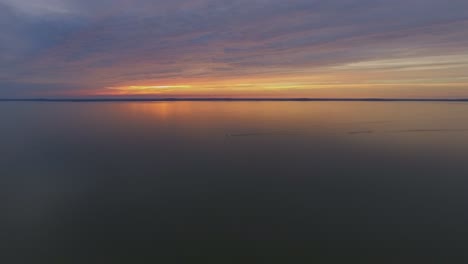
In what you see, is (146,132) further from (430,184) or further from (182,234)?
(430,184)

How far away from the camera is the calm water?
20.5 feet

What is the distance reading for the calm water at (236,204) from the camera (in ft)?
20.5

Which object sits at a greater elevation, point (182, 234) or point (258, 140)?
point (258, 140)

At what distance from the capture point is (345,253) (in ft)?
20.3

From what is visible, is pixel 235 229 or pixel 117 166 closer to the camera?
pixel 235 229

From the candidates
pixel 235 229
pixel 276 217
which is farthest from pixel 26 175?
pixel 276 217

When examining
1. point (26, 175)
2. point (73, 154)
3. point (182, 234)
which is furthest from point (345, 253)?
point (73, 154)

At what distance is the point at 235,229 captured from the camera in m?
7.03

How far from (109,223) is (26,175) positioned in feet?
20.4

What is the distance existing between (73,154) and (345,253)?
14.0 meters

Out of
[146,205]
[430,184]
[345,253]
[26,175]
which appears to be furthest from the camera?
[26,175]

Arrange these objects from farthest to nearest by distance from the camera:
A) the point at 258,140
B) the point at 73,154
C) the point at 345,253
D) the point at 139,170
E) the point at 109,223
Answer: the point at 258,140, the point at 73,154, the point at 139,170, the point at 109,223, the point at 345,253

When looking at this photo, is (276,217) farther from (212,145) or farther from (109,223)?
(212,145)

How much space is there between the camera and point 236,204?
8195mm
